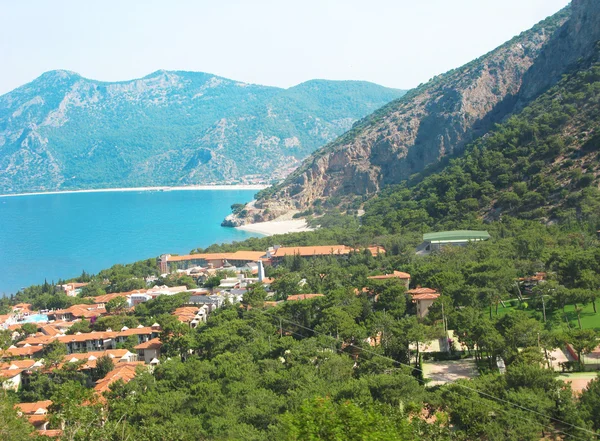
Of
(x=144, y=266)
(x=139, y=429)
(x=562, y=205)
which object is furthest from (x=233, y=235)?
(x=139, y=429)

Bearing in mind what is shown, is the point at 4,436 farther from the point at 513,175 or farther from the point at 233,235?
the point at 233,235

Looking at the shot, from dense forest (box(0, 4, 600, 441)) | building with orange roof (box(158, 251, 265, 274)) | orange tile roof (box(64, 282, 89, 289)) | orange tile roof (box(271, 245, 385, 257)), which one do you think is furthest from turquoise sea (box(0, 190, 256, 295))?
orange tile roof (box(271, 245, 385, 257))

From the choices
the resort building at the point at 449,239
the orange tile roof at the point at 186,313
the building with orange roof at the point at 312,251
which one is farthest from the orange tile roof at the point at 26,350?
the resort building at the point at 449,239

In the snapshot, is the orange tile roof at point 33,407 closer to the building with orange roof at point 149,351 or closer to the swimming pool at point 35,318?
the building with orange roof at point 149,351

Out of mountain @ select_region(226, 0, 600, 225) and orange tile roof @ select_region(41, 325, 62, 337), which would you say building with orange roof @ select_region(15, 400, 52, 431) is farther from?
mountain @ select_region(226, 0, 600, 225)

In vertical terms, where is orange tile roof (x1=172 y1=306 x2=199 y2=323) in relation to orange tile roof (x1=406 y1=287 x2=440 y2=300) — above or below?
below

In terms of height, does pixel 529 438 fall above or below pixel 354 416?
below
